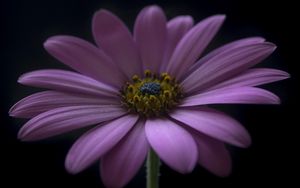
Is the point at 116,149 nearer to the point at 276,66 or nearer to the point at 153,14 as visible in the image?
the point at 153,14

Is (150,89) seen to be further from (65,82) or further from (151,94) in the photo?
(65,82)

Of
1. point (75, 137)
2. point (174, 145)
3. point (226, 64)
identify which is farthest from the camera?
point (75, 137)

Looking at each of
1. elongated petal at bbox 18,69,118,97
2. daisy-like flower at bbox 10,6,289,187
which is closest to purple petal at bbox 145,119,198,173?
daisy-like flower at bbox 10,6,289,187

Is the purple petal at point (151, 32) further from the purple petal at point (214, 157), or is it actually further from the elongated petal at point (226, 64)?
the purple petal at point (214, 157)

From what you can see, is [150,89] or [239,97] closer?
[239,97]

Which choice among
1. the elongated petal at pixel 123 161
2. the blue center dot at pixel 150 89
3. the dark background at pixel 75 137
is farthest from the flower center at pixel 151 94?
the dark background at pixel 75 137

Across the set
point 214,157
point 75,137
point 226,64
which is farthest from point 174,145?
point 75,137

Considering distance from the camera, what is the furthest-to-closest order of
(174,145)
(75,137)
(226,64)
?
(75,137) → (226,64) → (174,145)
